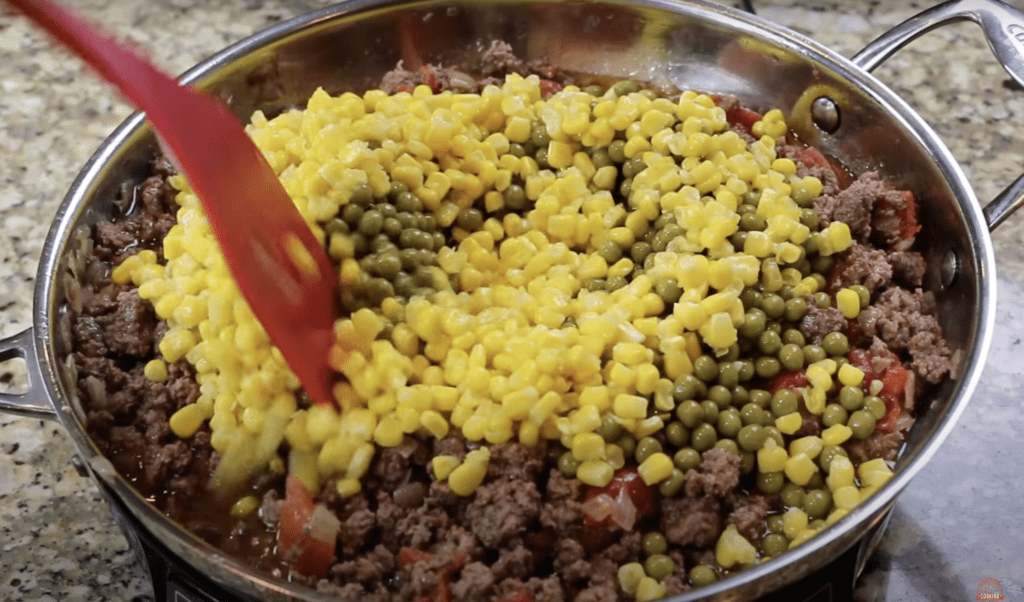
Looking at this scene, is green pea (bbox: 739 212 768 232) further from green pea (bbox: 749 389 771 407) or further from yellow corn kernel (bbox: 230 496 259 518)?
yellow corn kernel (bbox: 230 496 259 518)

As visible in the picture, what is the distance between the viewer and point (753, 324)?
186 centimetres

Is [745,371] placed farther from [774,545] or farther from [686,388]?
[774,545]

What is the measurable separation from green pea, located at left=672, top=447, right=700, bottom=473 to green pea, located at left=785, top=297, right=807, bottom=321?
0.38 meters

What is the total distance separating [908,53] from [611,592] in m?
2.18

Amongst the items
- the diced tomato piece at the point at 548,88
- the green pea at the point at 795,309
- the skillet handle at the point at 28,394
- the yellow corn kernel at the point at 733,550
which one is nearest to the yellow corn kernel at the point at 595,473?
the yellow corn kernel at the point at 733,550

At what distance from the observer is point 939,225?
79.6 inches

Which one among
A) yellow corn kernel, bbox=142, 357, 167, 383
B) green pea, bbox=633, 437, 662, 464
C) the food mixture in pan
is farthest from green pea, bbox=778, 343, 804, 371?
Answer: yellow corn kernel, bbox=142, 357, 167, 383

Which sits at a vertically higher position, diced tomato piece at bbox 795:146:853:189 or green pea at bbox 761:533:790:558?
diced tomato piece at bbox 795:146:853:189

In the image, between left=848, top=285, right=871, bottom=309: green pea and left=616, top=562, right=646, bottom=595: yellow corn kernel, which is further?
left=848, top=285, right=871, bottom=309: green pea

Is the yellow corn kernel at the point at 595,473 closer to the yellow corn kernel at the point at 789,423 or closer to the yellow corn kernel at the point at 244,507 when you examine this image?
the yellow corn kernel at the point at 789,423

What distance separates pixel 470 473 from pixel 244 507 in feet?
1.39

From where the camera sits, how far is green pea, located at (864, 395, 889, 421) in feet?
5.91

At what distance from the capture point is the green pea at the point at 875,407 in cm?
180

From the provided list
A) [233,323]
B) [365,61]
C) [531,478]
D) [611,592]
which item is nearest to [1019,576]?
[611,592]
